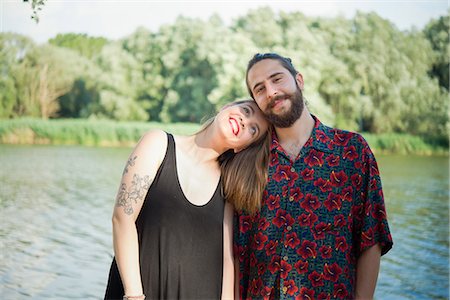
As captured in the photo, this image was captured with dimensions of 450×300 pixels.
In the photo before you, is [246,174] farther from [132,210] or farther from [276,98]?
[132,210]

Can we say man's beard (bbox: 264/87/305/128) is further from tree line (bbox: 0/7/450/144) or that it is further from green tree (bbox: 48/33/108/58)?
green tree (bbox: 48/33/108/58)

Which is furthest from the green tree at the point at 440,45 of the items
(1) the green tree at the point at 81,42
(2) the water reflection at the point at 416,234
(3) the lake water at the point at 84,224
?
(1) the green tree at the point at 81,42

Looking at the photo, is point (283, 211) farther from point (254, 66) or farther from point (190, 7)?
point (190, 7)

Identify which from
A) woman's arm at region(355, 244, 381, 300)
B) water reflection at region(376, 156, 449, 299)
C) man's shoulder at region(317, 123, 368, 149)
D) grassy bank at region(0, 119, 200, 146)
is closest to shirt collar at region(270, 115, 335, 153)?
man's shoulder at region(317, 123, 368, 149)

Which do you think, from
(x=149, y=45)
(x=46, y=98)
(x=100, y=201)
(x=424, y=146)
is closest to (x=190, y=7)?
(x=149, y=45)

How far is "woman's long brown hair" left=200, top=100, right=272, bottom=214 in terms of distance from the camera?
2068 mm

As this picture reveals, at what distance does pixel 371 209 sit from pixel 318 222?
7.6 inches

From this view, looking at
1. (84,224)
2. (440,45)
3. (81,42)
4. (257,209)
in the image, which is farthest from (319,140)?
(440,45)

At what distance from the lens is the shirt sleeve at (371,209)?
203 cm

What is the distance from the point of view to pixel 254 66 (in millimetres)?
2211

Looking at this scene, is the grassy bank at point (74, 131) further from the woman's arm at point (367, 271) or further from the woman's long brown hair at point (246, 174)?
the woman's arm at point (367, 271)

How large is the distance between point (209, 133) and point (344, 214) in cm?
58

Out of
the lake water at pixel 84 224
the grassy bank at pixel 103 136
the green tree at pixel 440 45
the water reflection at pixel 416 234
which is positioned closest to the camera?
the lake water at pixel 84 224

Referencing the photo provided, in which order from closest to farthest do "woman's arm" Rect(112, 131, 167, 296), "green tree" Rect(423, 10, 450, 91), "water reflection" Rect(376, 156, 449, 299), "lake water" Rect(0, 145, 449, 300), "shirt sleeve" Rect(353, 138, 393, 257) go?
"woman's arm" Rect(112, 131, 167, 296) → "shirt sleeve" Rect(353, 138, 393, 257) → "lake water" Rect(0, 145, 449, 300) → "water reflection" Rect(376, 156, 449, 299) → "green tree" Rect(423, 10, 450, 91)
